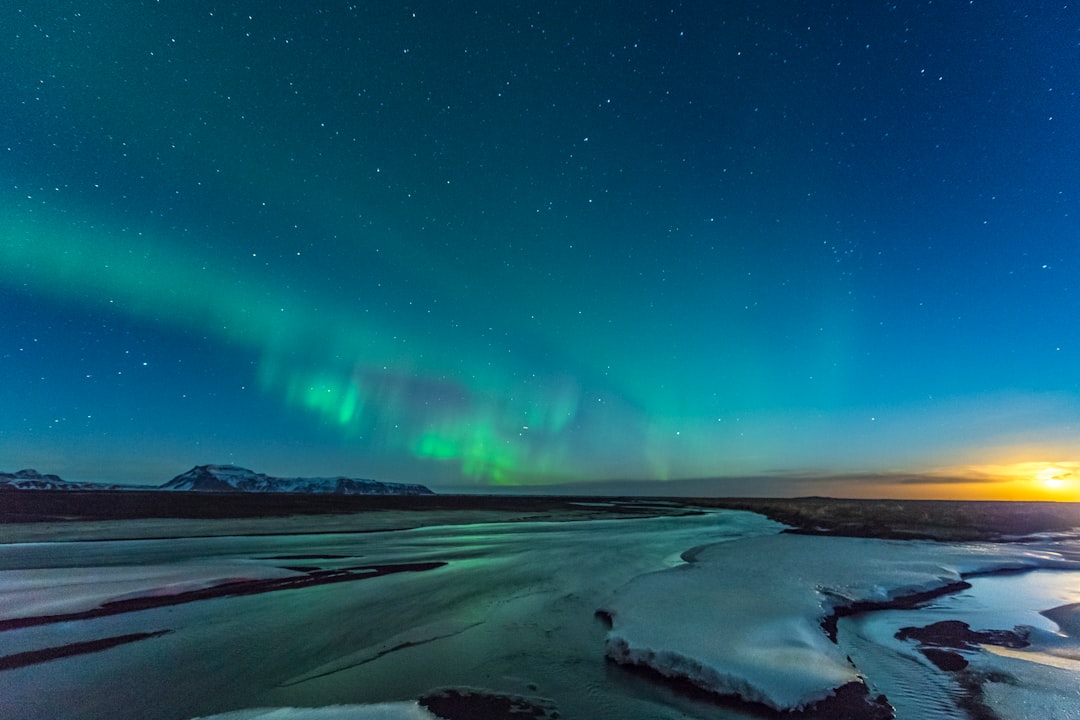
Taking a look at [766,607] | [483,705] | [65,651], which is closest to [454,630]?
[483,705]

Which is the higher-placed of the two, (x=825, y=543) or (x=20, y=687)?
(x=20, y=687)

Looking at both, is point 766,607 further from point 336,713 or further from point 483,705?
point 336,713

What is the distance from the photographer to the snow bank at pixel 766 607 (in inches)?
345

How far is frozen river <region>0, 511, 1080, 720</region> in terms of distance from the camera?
8320 mm

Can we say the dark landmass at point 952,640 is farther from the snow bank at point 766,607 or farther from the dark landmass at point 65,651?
the dark landmass at point 65,651

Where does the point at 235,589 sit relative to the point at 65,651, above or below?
below

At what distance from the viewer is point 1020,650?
35.0 feet

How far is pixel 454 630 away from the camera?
12273mm

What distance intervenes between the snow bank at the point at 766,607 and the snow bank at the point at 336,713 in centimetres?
440

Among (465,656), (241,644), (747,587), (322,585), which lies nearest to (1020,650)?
(747,587)

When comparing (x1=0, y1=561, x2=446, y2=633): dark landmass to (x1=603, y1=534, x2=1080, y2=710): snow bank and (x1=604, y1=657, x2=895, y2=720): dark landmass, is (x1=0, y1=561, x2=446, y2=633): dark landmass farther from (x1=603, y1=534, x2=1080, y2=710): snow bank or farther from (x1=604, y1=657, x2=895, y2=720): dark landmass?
(x1=604, y1=657, x2=895, y2=720): dark landmass

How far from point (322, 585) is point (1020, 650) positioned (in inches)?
753

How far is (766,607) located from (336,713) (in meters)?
10.8

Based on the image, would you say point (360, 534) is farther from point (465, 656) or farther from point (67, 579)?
point (465, 656)
